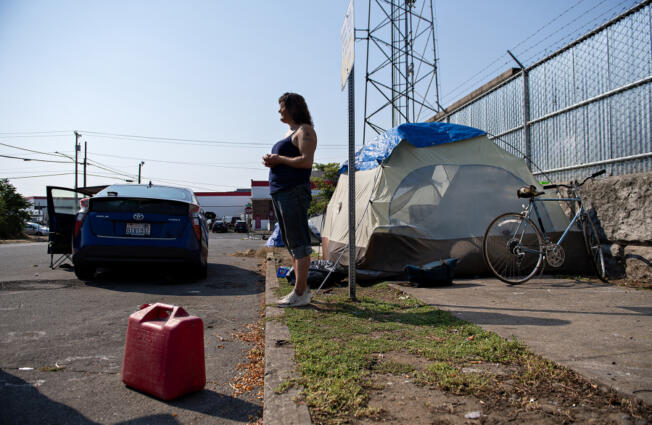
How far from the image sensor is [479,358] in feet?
7.58

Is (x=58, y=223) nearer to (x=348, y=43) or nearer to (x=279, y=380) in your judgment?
(x=348, y=43)

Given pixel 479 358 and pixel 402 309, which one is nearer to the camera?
pixel 479 358

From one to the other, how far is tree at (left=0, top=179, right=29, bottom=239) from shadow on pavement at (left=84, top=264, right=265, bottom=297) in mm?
25837

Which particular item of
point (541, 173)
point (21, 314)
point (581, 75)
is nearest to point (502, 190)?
point (541, 173)

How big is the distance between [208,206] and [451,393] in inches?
2892

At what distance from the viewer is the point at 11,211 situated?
90.9ft

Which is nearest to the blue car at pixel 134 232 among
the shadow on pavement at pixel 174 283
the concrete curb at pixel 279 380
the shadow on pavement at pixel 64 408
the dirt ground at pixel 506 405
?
the shadow on pavement at pixel 174 283

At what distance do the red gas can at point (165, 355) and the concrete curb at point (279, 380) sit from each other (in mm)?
381

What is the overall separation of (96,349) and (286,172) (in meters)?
2.03

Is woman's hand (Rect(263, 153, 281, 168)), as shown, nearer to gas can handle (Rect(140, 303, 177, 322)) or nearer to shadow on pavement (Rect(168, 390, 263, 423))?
gas can handle (Rect(140, 303, 177, 322))

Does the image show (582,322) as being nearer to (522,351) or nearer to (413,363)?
(522,351)

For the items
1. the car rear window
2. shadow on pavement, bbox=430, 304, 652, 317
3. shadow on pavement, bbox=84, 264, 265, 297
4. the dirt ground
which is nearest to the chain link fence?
shadow on pavement, bbox=430, 304, 652, 317

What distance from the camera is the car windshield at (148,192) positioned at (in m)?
5.49

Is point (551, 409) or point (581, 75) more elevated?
point (581, 75)
